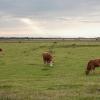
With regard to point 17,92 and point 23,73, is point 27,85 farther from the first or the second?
point 23,73

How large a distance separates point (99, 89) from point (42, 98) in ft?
12.7

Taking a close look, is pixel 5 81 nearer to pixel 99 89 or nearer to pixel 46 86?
pixel 46 86

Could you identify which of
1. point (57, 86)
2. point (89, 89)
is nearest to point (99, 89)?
point (89, 89)

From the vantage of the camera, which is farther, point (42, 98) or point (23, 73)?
point (23, 73)

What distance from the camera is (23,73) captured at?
25375 millimetres

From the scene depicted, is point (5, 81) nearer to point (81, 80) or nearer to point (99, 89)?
point (81, 80)

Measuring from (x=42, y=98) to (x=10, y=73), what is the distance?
37.2ft

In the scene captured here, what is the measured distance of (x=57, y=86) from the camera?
742 inches

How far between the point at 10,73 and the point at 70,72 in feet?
14.5

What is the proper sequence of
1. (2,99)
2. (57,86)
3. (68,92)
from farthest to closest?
(57,86)
(68,92)
(2,99)

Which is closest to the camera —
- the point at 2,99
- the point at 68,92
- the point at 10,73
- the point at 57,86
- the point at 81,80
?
the point at 2,99

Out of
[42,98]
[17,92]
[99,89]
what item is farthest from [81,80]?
[42,98]

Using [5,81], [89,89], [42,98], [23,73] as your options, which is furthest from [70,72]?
[42,98]

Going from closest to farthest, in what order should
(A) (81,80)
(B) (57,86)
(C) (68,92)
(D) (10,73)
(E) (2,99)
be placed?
(E) (2,99), (C) (68,92), (B) (57,86), (A) (81,80), (D) (10,73)
